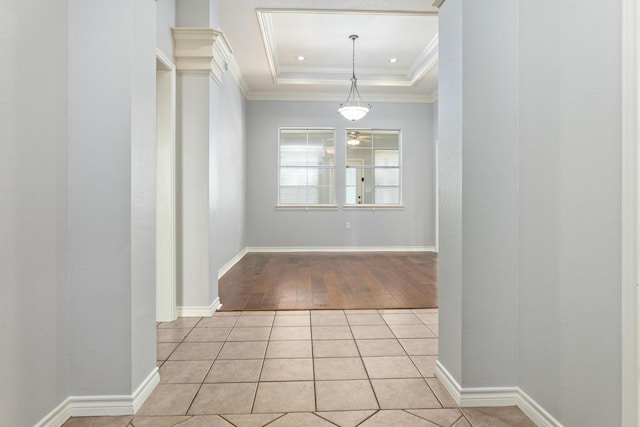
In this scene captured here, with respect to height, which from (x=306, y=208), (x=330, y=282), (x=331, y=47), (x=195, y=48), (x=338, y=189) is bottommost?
(x=330, y=282)

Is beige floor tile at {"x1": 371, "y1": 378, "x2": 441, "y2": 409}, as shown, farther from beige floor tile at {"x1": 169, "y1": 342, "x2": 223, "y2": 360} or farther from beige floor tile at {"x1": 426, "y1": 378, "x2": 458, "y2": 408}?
beige floor tile at {"x1": 169, "y1": 342, "x2": 223, "y2": 360}

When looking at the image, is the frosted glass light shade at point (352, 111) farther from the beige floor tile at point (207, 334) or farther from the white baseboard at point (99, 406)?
the white baseboard at point (99, 406)

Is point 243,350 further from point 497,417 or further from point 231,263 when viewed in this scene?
point 231,263

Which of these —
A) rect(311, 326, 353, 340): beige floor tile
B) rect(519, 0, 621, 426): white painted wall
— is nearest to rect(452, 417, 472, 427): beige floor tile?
rect(519, 0, 621, 426): white painted wall

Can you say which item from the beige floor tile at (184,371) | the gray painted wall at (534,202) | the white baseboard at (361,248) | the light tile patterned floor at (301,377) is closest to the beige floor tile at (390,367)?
the light tile patterned floor at (301,377)

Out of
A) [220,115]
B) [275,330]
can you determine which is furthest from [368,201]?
[275,330]

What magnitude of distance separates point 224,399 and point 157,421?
0.28 metres

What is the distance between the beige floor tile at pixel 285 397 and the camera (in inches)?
59.2

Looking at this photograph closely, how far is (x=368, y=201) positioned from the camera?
6.77 meters

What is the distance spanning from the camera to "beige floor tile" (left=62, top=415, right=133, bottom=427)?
140cm

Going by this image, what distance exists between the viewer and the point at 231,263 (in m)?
5.04

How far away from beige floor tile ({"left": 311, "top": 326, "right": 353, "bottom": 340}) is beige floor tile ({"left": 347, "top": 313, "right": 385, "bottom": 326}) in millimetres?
148

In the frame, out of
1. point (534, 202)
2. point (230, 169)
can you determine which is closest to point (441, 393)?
point (534, 202)

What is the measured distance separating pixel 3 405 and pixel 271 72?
16.7 ft
